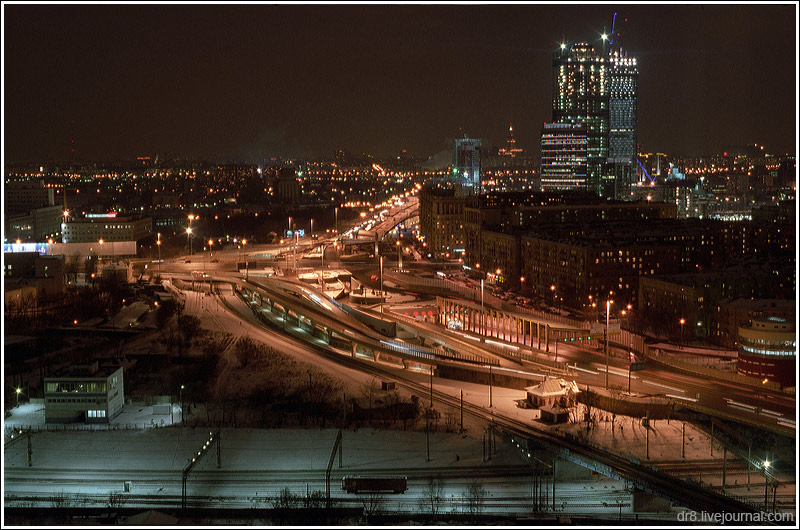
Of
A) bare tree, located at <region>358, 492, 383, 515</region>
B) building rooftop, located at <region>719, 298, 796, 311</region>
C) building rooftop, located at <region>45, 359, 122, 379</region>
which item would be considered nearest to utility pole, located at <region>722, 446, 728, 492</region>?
bare tree, located at <region>358, 492, 383, 515</region>

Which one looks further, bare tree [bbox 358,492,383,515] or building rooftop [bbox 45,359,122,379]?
building rooftop [bbox 45,359,122,379]

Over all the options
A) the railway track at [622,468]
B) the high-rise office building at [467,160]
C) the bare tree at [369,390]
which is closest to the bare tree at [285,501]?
the railway track at [622,468]

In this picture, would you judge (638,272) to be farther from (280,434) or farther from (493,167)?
(493,167)

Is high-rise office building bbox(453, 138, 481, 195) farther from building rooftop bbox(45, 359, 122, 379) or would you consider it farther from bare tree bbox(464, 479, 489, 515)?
bare tree bbox(464, 479, 489, 515)

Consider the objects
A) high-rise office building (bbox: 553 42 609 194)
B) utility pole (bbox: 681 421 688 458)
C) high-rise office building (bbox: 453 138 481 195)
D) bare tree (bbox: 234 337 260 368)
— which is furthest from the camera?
high-rise office building (bbox: 453 138 481 195)

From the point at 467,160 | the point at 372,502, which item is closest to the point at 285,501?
the point at 372,502

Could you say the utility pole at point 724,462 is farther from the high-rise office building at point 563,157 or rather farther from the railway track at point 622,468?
the high-rise office building at point 563,157

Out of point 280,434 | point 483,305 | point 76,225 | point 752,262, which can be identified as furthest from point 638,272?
point 76,225
